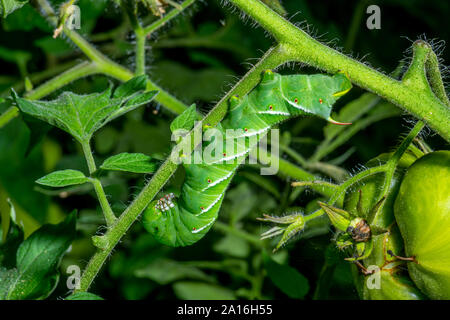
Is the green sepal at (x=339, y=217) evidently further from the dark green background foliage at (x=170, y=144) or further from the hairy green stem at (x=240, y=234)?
the hairy green stem at (x=240, y=234)

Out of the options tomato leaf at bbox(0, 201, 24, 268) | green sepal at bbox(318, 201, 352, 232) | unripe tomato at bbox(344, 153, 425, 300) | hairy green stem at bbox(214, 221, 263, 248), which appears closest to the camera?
green sepal at bbox(318, 201, 352, 232)

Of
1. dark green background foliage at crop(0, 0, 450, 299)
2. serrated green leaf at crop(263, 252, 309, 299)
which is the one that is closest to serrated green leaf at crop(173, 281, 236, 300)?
dark green background foliage at crop(0, 0, 450, 299)

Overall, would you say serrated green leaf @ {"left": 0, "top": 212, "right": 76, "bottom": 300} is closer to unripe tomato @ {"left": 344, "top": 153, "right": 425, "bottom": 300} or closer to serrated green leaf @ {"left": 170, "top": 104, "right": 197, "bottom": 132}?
serrated green leaf @ {"left": 170, "top": 104, "right": 197, "bottom": 132}

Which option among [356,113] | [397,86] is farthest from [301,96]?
[356,113]

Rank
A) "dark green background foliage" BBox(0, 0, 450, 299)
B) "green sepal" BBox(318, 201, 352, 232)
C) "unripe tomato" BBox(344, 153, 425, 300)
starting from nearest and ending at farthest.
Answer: "green sepal" BBox(318, 201, 352, 232) < "unripe tomato" BBox(344, 153, 425, 300) < "dark green background foliage" BBox(0, 0, 450, 299)

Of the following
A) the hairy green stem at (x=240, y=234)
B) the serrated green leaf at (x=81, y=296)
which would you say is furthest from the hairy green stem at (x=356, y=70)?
the hairy green stem at (x=240, y=234)

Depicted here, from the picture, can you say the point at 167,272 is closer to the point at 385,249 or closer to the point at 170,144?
the point at 170,144
